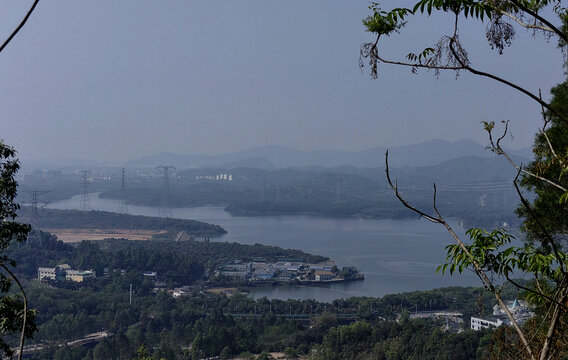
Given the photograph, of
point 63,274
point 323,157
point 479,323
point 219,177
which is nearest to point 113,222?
point 63,274

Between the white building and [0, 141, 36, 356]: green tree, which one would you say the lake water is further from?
[0, 141, 36, 356]: green tree

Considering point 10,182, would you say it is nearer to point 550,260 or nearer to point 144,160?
point 550,260

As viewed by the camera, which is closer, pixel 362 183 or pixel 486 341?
pixel 486 341

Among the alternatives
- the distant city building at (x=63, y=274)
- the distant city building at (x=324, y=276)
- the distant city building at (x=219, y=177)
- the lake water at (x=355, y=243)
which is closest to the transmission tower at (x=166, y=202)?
the lake water at (x=355, y=243)

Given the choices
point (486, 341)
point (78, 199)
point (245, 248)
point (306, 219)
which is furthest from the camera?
point (78, 199)

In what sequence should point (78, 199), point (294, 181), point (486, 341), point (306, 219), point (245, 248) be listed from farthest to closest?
1. point (294, 181)
2. point (78, 199)
3. point (306, 219)
4. point (245, 248)
5. point (486, 341)

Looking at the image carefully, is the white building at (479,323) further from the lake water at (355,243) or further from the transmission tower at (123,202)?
the transmission tower at (123,202)

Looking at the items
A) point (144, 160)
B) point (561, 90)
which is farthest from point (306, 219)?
point (144, 160)

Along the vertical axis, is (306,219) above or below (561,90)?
below
